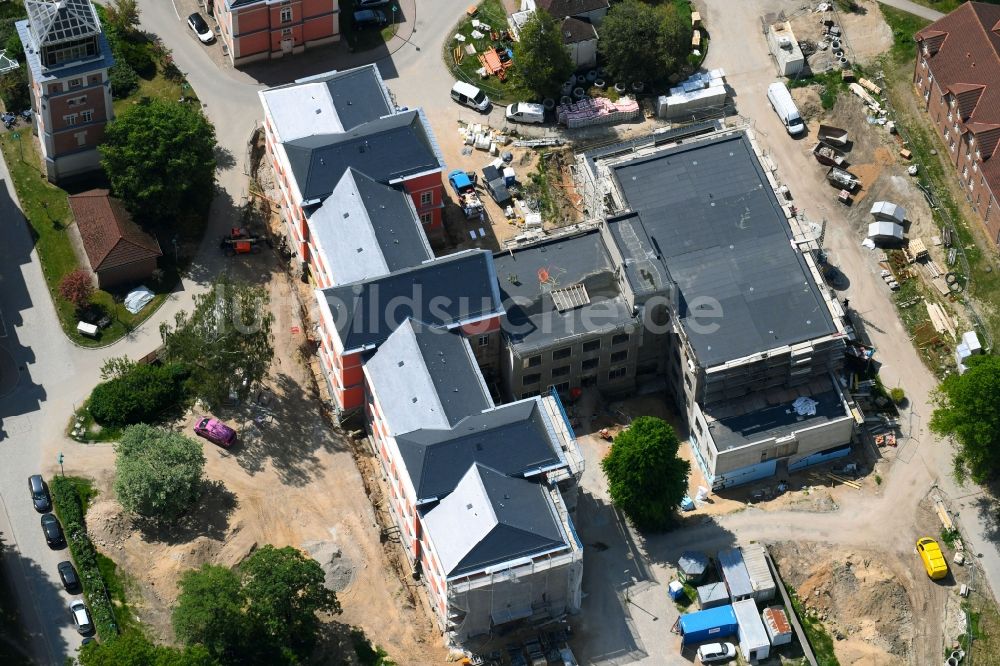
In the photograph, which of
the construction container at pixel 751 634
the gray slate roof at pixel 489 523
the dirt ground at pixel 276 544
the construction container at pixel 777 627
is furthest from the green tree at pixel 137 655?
the construction container at pixel 777 627

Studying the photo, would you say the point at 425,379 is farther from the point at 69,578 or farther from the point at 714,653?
the point at 69,578

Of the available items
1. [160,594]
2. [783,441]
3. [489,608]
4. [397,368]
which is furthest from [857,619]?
[160,594]

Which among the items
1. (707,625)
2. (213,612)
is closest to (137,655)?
Result: (213,612)

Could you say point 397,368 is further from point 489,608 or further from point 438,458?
point 489,608

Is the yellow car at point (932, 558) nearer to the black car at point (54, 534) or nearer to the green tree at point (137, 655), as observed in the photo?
the green tree at point (137, 655)

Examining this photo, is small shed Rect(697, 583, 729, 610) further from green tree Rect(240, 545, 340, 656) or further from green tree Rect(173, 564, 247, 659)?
green tree Rect(173, 564, 247, 659)
